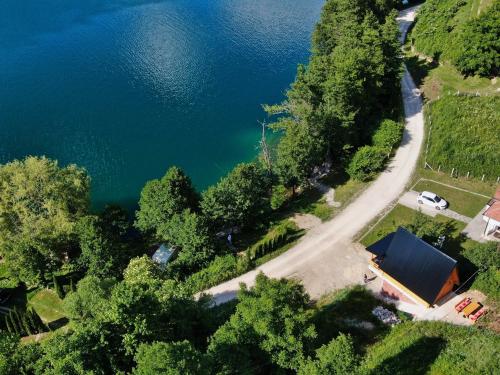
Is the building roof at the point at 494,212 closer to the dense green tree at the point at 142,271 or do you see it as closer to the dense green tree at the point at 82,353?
the dense green tree at the point at 142,271

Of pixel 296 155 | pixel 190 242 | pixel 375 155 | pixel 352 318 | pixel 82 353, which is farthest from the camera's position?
pixel 375 155

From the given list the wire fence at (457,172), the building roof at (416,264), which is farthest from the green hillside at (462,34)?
the building roof at (416,264)

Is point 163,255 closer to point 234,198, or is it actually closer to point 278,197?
point 234,198

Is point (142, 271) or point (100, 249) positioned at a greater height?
point (100, 249)

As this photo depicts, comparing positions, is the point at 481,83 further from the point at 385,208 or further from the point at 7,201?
the point at 7,201

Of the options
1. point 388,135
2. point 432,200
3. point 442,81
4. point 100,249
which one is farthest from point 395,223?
point 442,81

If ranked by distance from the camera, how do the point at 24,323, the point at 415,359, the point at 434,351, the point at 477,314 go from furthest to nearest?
the point at 24,323
the point at 477,314
the point at 434,351
the point at 415,359

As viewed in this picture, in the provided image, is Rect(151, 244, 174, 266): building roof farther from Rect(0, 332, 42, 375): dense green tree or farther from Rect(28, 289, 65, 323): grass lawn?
Rect(0, 332, 42, 375): dense green tree
